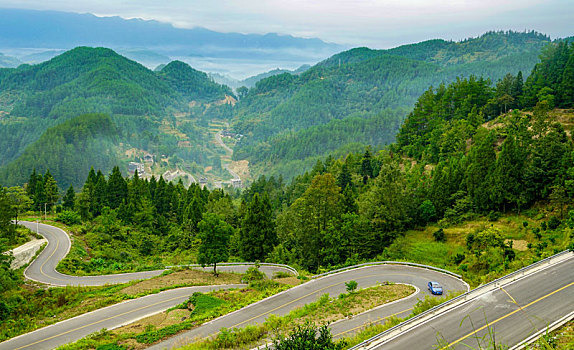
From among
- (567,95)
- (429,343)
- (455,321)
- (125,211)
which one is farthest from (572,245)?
(125,211)

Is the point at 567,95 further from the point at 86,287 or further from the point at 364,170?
the point at 86,287

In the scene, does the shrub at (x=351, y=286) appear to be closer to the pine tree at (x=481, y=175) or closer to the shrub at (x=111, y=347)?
the shrub at (x=111, y=347)

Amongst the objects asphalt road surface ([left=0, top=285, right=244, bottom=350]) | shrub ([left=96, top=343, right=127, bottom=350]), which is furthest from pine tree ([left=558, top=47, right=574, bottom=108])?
shrub ([left=96, top=343, right=127, bottom=350])

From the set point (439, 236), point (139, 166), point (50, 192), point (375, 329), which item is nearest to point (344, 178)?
point (439, 236)

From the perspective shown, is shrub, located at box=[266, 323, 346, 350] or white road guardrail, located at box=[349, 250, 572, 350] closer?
shrub, located at box=[266, 323, 346, 350]

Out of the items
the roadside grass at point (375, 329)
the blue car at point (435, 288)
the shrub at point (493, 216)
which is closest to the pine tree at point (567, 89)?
the shrub at point (493, 216)

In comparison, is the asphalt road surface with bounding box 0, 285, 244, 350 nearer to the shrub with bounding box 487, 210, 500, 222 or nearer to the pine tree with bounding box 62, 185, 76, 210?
the shrub with bounding box 487, 210, 500, 222
